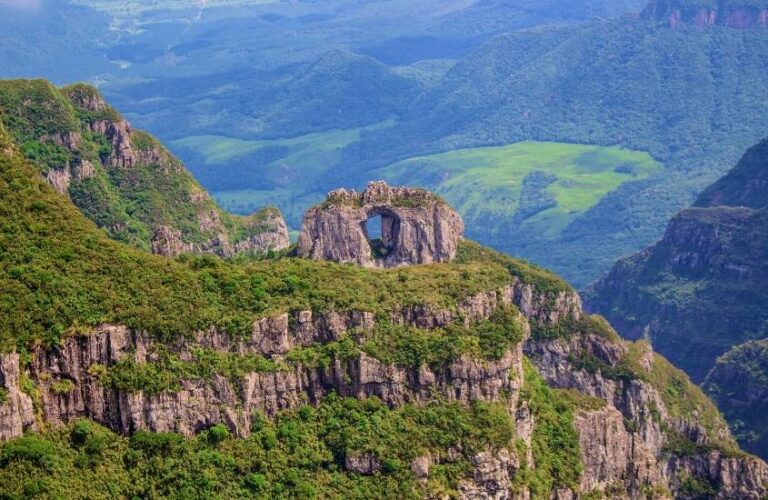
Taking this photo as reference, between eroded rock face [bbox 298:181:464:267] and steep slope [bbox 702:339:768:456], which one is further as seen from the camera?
steep slope [bbox 702:339:768:456]

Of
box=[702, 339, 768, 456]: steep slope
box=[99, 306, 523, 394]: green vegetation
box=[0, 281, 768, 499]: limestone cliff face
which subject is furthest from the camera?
box=[702, 339, 768, 456]: steep slope

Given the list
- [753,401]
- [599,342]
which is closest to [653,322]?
[753,401]

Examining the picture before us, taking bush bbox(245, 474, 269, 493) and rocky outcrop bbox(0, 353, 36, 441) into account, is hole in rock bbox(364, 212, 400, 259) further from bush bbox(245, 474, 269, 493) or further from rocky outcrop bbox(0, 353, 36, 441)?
rocky outcrop bbox(0, 353, 36, 441)

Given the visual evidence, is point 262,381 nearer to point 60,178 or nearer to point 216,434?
point 216,434

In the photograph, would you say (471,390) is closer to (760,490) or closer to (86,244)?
(86,244)

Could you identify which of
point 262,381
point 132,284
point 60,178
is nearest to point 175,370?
point 262,381

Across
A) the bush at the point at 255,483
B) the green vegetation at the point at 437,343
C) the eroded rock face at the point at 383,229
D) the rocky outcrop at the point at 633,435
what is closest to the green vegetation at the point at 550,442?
the rocky outcrop at the point at 633,435

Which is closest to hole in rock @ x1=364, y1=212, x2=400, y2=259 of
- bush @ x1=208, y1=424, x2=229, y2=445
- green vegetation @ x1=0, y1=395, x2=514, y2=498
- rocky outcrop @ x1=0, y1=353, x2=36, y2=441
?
green vegetation @ x1=0, y1=395, x2=514, y2=498
